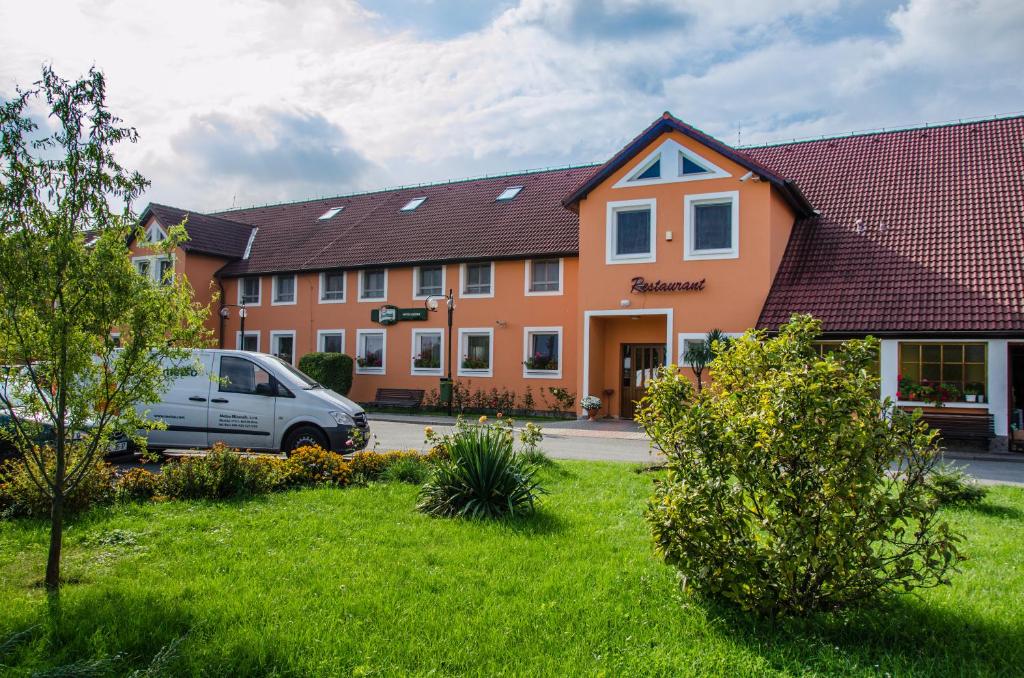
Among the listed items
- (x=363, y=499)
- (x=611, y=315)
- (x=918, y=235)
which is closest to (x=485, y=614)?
(x=363, y=499)

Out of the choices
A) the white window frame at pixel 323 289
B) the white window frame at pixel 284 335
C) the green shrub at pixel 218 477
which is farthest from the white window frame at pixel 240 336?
the green shrub at pixel 218 477

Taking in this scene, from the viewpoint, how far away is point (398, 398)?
27.3 meters

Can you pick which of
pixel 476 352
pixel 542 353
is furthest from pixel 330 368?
pixel 542 353

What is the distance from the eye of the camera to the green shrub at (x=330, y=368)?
27344 millimetres

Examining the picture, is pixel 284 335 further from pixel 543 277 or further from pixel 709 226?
pixel 709 226

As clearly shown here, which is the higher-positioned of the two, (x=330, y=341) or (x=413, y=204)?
(x=413, y=204)

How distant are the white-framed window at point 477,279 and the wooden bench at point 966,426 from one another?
47.5ft

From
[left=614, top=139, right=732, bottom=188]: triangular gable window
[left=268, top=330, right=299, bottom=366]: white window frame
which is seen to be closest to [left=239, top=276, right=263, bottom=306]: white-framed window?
[left=268, top=330, right=299, bottom=366]: white window frame

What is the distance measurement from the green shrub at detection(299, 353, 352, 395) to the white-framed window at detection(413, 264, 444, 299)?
364cm

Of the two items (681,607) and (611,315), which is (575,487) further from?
(611,315)

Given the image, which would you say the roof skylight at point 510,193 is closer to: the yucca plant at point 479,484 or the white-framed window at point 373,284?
the white-framed window at point 373,284

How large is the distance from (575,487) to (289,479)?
354 centimetres

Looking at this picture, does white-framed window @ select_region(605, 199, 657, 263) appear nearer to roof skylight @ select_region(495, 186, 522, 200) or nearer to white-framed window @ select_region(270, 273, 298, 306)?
roof skylight @ select_region(495, 186, 522, 200)

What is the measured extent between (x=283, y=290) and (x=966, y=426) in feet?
82.0
